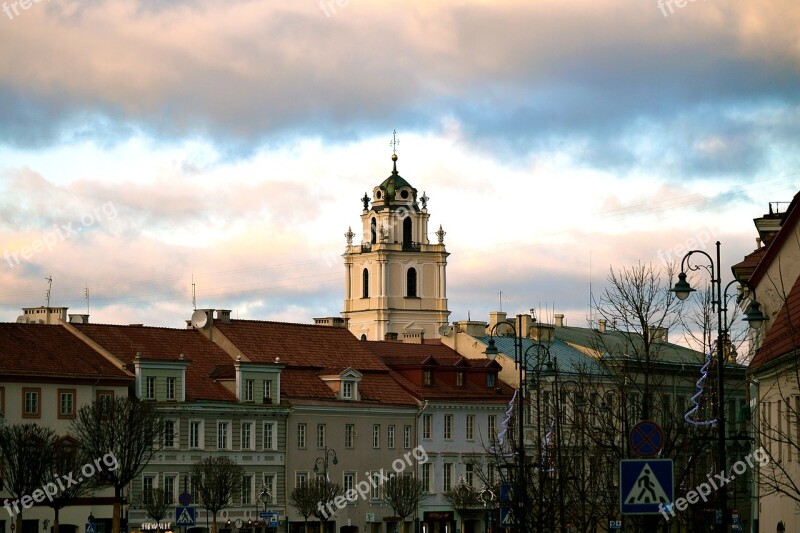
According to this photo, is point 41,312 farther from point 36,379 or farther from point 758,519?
point 758,519

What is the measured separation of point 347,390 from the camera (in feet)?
329

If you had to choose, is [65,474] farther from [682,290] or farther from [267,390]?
[682,290]

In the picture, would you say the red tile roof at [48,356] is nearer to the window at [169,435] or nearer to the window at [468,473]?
the window at [169,435]

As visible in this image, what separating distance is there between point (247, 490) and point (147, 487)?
6.75 m

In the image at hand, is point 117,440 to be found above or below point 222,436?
below

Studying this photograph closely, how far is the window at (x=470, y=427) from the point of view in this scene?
10775 centimetres

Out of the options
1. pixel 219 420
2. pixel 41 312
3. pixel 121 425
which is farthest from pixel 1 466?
pixel 41 312

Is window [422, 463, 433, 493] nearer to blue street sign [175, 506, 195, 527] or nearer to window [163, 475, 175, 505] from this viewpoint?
window [163, 475, 175, 505]

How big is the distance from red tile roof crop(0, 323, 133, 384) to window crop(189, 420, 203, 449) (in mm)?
4748

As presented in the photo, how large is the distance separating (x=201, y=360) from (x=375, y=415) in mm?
11167

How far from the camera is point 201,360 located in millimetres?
95438

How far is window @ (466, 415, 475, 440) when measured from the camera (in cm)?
10775

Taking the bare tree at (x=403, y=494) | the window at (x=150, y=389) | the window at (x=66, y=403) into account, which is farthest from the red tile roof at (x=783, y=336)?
the bare tree at (x=403, y=494)

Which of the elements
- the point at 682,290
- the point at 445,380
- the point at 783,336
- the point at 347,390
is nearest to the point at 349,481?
the point at 347,390
